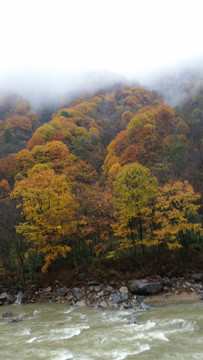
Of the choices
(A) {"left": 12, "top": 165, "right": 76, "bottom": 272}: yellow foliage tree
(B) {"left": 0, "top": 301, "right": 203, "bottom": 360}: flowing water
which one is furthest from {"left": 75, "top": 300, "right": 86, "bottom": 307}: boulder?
(A) {"left": 12, "top": 165, "right": 76, "bottom": 272}: yellow foliage tree

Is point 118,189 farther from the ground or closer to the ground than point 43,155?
closer to the ground

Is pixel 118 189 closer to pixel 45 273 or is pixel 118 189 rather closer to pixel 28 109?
pixel 45 273

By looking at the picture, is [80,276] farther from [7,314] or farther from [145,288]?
[7,314]

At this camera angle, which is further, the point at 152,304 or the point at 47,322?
the point at 152,304

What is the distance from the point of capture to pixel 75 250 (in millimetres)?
26312

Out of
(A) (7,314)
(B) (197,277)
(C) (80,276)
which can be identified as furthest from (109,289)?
(A) (7,314)

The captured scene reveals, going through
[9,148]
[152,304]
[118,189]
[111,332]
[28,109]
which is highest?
[28,109]

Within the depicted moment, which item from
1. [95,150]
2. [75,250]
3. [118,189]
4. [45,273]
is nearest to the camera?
[118,189]

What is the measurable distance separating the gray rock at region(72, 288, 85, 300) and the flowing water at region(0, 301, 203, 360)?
2.88 meters

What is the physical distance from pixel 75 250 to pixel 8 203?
15.9 metres

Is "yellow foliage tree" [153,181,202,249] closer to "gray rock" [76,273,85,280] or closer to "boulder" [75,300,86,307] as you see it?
"gray rock" [76,273,85,280]

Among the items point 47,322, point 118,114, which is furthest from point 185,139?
point 118,114

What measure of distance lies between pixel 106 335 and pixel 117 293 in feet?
26.3

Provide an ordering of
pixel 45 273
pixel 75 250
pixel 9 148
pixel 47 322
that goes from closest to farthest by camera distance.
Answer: pixel 47 322 → pixel 45 273 → pixel 75 250 → pixel 9 148
